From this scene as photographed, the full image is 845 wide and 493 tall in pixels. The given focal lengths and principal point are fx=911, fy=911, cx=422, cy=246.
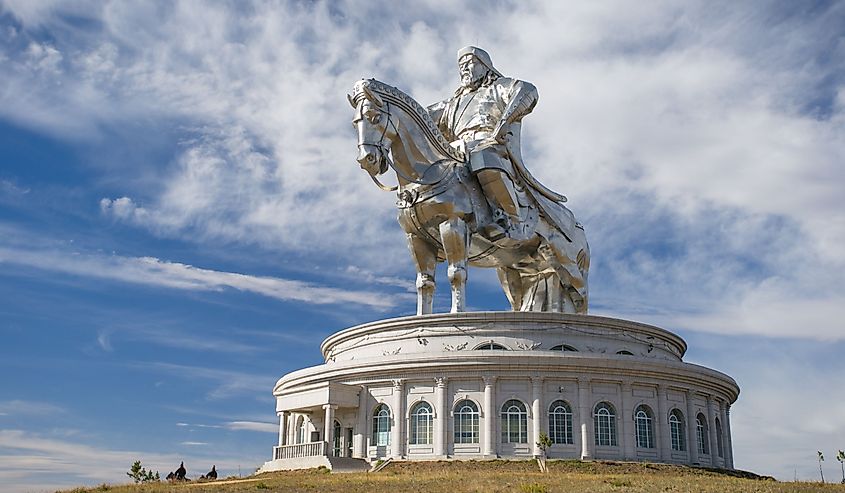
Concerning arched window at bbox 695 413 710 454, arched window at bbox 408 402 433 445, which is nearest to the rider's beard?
arched window at bbox 408 402 433 445

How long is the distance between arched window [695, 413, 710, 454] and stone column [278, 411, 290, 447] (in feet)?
50.1

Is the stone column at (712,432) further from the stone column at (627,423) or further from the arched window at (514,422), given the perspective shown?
the arched window at (514,422)

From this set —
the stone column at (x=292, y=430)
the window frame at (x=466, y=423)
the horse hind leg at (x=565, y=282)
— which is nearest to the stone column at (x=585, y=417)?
the window frame at (x=466, y=423)

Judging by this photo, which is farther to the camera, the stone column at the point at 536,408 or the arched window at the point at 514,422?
the arched window at the point at 514,422

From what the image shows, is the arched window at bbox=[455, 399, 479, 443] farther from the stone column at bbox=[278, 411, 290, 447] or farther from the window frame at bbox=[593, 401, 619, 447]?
the stone column at bbox=[278, 411, 290, 447]

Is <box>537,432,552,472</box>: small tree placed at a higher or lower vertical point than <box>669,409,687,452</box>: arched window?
lower

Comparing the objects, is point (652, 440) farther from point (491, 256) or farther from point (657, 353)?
point (491, 256)

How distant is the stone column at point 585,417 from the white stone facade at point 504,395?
0.03m

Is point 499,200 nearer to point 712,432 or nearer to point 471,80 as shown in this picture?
point 471,80

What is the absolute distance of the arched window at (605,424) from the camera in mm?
30453

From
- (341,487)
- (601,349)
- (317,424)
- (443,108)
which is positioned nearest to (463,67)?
(443,108)

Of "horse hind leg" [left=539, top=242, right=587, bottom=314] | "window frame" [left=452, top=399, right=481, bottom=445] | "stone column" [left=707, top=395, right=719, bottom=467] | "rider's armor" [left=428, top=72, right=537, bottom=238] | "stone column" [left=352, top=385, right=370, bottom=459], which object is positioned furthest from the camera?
"horse hind leg" [left=539, top=242, right=587, bottom=314]

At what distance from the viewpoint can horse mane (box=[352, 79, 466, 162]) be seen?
30.2 meters

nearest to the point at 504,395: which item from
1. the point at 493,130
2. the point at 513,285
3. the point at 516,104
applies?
the point at 513,285
